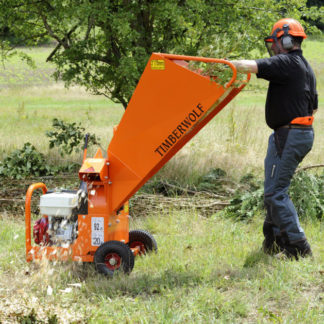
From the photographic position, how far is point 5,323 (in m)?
3.31

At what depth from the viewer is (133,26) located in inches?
336

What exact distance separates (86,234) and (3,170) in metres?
4.44

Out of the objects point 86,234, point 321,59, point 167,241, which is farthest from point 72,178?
point 321,59

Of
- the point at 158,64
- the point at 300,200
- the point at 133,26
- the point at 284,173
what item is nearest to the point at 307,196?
the point at 300,200

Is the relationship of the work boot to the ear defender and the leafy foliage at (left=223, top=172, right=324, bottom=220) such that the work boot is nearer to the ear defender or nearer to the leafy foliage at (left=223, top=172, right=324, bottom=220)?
the leafy foliage at (left=223, top=172, right=324, bottom=220)

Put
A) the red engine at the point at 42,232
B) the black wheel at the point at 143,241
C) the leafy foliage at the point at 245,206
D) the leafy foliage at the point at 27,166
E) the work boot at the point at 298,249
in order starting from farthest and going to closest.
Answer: the leafy foliage at the point at 27,166 → the leafy foliage at the point at 245,206 → the black wheel at the point at 143,241 → the red engine at the point at 42,232 → the work boot at the point at 298,249

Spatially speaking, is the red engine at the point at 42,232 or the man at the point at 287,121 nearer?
the man at the point at 287,121

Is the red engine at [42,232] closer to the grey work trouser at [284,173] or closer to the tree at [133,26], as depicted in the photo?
the grey work trouser at [284,173]

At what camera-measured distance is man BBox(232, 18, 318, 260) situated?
4430mm

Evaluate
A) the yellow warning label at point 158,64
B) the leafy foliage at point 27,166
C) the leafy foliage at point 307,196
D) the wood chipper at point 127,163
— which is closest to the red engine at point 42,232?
the wood chipper at point 127,163

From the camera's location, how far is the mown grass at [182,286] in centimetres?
361

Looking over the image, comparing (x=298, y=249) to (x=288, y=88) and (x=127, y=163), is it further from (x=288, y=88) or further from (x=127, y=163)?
(x=127, y=163)

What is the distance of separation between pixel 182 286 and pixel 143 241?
1.02 m

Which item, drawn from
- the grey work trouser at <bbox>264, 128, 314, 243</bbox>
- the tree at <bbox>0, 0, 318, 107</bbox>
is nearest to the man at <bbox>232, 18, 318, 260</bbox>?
the grey work trouser at <bbox>264, 128, 314, 243</bbox>
